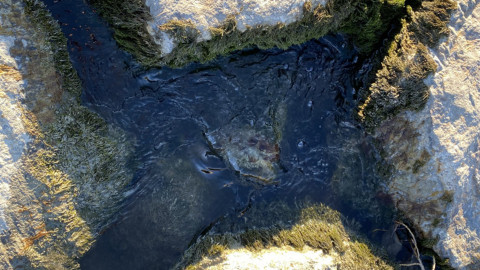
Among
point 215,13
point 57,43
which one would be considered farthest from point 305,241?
point 57,43

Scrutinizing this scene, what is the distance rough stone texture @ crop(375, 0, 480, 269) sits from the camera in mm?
5832

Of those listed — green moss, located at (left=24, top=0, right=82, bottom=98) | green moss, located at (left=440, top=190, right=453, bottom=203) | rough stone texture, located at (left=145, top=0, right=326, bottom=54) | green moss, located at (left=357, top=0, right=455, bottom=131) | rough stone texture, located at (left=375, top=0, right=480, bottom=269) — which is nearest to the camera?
rough stone texture, located at (left=145, top=0, right=326, bottom=54)

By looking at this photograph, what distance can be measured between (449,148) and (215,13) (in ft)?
14.4

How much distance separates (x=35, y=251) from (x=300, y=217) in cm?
427

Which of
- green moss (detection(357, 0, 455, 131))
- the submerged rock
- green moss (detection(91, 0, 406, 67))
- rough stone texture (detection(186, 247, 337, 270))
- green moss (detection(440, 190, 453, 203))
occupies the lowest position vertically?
rough stone texture (detection(186, 247, 337, 270))

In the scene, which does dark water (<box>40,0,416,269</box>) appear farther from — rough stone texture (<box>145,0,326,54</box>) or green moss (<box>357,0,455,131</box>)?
rough stone texture (<box>145,0,326,54</box>)

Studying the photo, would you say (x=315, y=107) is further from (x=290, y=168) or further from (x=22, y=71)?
(x=22, y=71)

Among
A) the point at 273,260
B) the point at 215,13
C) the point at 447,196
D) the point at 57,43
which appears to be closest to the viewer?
the point at 215,13

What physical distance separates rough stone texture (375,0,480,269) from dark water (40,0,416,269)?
55 centimetres

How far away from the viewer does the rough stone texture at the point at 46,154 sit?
5.18m

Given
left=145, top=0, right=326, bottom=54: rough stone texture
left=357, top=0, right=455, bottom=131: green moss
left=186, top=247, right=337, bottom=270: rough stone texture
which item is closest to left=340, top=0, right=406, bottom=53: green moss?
left=357, top=0, right=455, bottom=131: green moss

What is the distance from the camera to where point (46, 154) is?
5.39 m

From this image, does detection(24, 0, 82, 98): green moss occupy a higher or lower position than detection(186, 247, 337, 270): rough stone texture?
higher

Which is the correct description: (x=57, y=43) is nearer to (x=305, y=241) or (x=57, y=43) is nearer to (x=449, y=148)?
(x=305, y=241)
